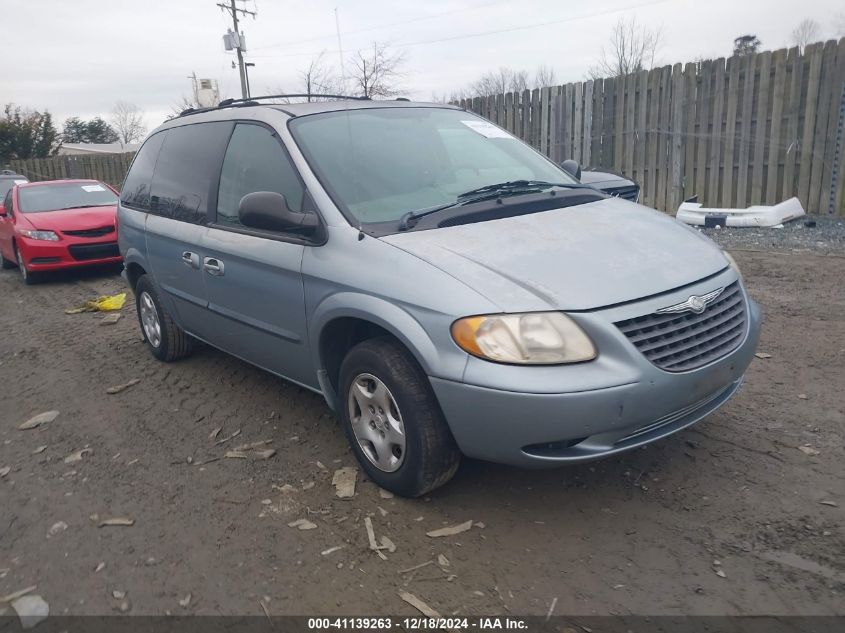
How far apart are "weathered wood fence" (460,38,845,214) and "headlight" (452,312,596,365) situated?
8.84 metres

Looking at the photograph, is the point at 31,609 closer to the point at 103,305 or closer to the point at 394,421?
the point at 394,421

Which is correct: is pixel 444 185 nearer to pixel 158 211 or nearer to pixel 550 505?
pixel 550 505

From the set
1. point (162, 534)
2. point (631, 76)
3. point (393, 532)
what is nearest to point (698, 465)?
point (393, 532)

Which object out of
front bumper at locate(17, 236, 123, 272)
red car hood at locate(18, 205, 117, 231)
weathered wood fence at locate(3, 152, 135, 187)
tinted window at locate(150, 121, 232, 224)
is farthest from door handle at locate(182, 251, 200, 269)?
weathered wood fence at locate(3, 152, 135, 187)

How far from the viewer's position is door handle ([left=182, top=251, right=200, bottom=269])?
4434 mm

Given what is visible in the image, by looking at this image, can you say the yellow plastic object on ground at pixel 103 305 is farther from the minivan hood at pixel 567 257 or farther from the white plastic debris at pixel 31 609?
the minivan hood at pixel 567 257

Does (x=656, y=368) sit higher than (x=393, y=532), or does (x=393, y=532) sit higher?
(x=656, y=368)

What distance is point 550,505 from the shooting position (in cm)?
316

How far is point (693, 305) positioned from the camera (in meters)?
2.88

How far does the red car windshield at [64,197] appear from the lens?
10367mm

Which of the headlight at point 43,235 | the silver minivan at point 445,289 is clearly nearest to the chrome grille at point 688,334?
the silver minivan at point 445,289

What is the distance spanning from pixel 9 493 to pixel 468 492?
2433mm

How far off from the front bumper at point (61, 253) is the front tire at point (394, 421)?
7781 mm

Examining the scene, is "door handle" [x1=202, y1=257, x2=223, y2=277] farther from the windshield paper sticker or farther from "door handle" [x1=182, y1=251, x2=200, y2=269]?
the windshield paper sticker
